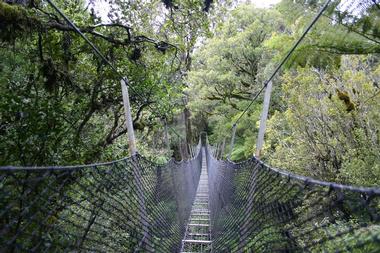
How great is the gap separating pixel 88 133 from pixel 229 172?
141 centimetres

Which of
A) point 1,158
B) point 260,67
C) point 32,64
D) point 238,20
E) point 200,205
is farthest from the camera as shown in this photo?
point 238,20

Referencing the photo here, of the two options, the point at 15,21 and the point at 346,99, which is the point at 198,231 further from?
the point at 15,21

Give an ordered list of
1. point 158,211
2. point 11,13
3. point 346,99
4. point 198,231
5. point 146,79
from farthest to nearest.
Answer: point 198,231 < point 146,79 < point 346,99 < point 158,211 < point 11,13

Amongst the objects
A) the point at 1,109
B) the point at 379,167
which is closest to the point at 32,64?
the point at 1,109

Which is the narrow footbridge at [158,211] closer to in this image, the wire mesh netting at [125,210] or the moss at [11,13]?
the wire mesh netting at [125,210]

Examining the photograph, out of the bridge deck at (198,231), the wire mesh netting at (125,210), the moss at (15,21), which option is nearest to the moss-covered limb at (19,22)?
the moss at (15,21)

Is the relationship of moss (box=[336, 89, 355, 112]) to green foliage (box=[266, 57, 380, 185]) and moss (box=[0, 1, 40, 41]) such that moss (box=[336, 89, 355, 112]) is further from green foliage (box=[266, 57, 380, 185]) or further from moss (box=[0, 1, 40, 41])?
moss (box=[0, 1, 40, 41])

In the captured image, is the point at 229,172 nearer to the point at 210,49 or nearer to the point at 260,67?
the point at 260,67

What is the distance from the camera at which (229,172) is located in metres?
2.75

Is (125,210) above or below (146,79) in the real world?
below

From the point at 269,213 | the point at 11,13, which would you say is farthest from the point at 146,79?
the point at 269,213

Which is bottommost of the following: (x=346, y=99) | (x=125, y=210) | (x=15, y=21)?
(x=125, y=210)

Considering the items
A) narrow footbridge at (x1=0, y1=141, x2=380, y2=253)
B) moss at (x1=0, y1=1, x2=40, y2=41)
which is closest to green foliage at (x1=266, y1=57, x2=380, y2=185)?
narrow footbridge at (x1=0, y1=141, x2=380, y2=253)

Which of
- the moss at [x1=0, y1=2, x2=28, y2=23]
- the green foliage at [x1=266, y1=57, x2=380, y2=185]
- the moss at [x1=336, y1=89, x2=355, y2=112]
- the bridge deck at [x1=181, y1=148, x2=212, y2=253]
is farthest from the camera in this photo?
the bridge deck at [x1=181, y1=148, x2=212, y2=253]
